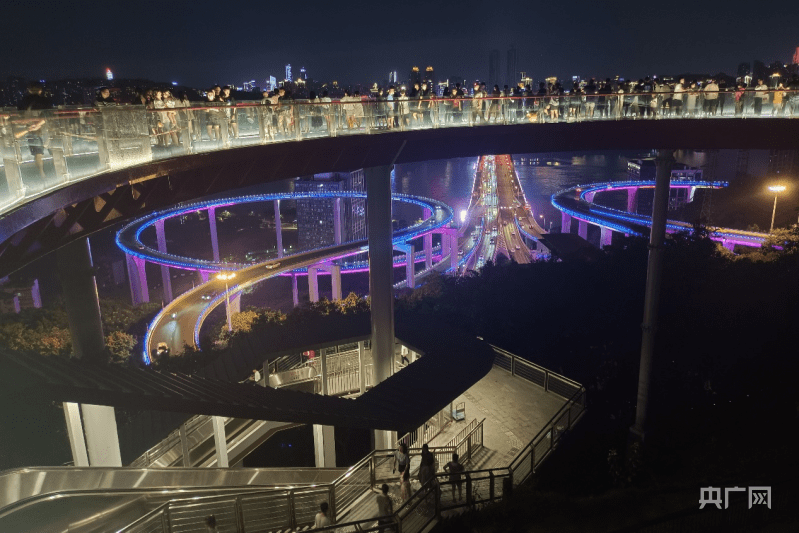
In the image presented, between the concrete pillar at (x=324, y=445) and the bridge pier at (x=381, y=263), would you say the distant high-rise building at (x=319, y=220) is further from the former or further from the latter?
the concrete pillar at (x=324, y=445)

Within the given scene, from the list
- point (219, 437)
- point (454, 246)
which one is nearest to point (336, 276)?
point (454, 246)

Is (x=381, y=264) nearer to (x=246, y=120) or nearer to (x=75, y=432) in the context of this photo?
(x=246, y=120)

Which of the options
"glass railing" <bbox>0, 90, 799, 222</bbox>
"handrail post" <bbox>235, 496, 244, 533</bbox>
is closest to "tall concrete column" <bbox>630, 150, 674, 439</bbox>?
"glass railing" <bbox>0, 90, 799, 222</bbox>

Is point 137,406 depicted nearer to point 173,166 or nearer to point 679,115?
point 173,166

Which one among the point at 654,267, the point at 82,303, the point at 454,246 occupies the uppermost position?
the point at 654,267

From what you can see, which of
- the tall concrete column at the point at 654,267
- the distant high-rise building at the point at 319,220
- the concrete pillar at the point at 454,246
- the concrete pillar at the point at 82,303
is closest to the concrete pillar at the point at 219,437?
the concrete pillar at the point at 82,303

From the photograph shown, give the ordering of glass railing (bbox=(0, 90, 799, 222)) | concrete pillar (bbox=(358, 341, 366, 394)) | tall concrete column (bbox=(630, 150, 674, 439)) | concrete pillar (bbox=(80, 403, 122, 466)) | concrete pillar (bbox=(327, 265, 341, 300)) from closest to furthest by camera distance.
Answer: glass railing (bbox=(0, 90, 799, 222)) → concrete pillar (bbox=(80, 403, 122, 466)) → tall concrete column (bbox=(630, 150, 674, 439)) → concrete pillar (bbox=(358, 341, 366, 394)) → concrete pillar (bbox=(327, 265, 341, 300))

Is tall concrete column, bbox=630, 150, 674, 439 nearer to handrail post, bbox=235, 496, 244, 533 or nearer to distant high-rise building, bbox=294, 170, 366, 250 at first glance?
handrail post, bbox=235, 496, 244, 533
